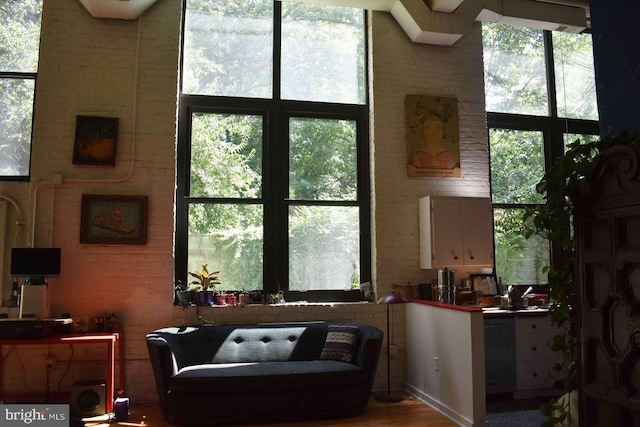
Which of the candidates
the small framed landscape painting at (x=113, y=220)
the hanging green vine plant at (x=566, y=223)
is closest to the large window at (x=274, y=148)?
the small framed landscape painting at (x=113, y=220)

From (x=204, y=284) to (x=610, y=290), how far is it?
167 inches

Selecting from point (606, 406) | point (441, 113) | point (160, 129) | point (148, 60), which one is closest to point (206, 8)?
point (148, 60)

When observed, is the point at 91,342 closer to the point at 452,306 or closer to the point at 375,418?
the point at 375,418

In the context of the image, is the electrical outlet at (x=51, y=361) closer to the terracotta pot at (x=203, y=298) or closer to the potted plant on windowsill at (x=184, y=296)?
the potted plant on windowsill at (x=184, y=296)

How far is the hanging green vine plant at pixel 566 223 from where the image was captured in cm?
249

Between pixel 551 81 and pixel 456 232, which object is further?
pixel 551 81

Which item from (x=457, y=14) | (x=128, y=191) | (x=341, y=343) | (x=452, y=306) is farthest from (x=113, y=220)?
(x=457, y=14)

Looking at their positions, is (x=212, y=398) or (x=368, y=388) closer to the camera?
(x=212, y=398)

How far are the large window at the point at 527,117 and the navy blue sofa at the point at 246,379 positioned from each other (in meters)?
2.72

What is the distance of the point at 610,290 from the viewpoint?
2.30 metres

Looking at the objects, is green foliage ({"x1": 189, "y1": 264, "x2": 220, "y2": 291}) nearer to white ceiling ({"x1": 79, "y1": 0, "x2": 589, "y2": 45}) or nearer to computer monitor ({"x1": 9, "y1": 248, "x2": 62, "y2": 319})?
computer monitor ({"x1": 9, "y1": 248, "x2": 62, "y2": 319})

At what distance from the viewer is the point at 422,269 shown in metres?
6.23

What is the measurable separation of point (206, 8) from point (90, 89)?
168 cm

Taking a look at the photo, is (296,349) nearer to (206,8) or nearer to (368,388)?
(368,388)
